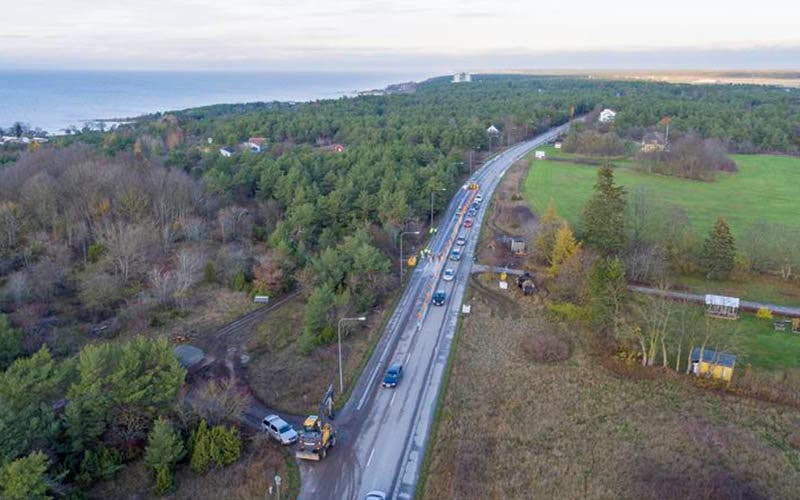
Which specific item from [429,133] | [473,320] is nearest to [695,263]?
[473,320]

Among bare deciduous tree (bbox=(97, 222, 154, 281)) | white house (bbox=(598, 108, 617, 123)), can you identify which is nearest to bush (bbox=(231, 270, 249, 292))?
bare deciduous tree (bbox=(97, 222, 154, 281))

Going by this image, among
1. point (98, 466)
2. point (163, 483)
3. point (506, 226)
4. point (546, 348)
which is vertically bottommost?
point (546, 348)

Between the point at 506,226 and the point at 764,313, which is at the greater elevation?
the point at 506,226

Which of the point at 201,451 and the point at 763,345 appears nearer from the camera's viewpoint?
the point at 201,451

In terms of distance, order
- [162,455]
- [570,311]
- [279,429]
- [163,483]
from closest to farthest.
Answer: [163,483] < [162,455] < [279,429] < [570,311]

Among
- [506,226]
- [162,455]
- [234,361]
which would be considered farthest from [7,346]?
[506,226]

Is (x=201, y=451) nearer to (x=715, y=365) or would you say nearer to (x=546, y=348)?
(x=546, y=348)

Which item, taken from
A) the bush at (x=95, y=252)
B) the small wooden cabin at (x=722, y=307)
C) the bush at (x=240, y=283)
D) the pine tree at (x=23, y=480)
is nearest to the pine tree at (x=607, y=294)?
the small wooden cabin at (x=722, y=307)

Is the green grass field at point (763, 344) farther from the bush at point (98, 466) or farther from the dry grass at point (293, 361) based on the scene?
the bush at point (98, 466)

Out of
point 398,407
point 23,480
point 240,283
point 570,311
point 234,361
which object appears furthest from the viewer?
point 240,283
